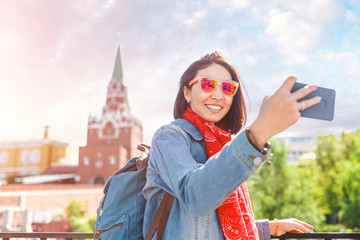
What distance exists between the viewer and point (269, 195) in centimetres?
1809

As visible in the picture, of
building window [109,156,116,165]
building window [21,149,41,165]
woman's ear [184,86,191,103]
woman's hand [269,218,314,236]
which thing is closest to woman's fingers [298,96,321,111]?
woman's ear [184,86,191,103]

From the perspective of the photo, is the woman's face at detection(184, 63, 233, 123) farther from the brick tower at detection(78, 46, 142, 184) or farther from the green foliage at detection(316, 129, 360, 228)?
the brick tower at detection(78, 46, 142, 184)

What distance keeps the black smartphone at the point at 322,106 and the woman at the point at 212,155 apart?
4cm

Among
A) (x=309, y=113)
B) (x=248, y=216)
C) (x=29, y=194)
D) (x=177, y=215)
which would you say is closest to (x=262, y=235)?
(x=248, y=216)

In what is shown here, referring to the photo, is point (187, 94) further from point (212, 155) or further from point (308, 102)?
point (308, 102)

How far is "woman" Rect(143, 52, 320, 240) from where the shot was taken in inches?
28.4

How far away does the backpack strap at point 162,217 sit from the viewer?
3.35 feet

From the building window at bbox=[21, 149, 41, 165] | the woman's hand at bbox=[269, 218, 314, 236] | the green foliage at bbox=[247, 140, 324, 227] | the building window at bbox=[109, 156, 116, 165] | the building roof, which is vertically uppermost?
the building roof

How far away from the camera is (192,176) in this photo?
0.78 meters

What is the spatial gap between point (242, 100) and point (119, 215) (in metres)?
0.74

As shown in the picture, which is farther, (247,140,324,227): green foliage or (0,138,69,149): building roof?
(0,138,69,149): building roof

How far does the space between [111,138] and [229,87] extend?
37.5m

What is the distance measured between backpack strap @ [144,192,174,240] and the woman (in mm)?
17

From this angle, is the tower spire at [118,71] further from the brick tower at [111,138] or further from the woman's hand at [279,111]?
the woman's hand at [279,111]
